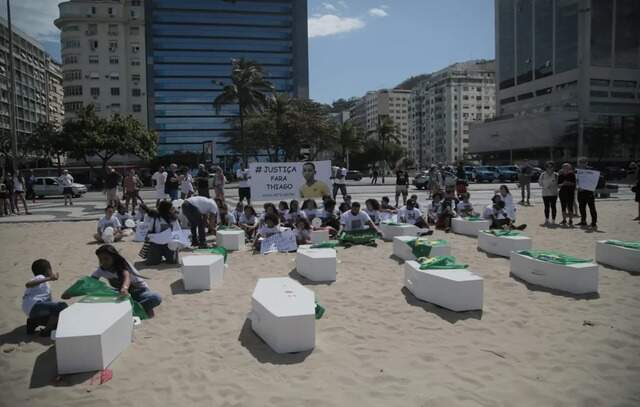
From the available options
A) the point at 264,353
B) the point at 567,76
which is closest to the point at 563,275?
the point at 264,353

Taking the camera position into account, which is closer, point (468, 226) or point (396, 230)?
point (396, 230)

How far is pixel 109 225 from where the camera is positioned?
11469mm

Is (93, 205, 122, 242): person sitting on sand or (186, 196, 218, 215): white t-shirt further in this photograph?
(93, 205, 122, 242): person sitting on sand

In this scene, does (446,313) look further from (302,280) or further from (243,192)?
(243,192)

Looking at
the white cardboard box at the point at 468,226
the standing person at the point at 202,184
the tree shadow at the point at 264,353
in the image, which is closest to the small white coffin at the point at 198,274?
the tree shadow at the point at 264,353

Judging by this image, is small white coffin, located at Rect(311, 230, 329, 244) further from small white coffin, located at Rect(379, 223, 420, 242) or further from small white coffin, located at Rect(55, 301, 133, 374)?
small white coffin, located at Rect(55, 301, 133, 374)

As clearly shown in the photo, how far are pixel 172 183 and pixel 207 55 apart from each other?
309ft

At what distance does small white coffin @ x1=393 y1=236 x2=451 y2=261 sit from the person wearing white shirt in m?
3.96

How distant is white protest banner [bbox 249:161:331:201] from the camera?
13.3 metres

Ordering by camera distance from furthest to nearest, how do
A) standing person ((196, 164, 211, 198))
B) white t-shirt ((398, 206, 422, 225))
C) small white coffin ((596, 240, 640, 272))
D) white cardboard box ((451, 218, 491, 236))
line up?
standing person ((196, 164, 211, 198)) → white t-shirt ((398, 206, 422, 225)) → white cardboard box ((451, 218, 491, 236)) → small white coffin ((596, 240, 640, 272))

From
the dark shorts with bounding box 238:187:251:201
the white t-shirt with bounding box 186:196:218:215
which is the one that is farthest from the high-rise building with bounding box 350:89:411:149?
the white t-shirt with bounding box 186:196:218:215

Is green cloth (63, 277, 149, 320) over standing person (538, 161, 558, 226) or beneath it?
beneath

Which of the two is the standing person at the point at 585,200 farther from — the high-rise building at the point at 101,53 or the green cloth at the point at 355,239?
the high-rise building at the point at 101,53

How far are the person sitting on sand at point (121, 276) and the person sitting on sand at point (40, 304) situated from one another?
526mm
